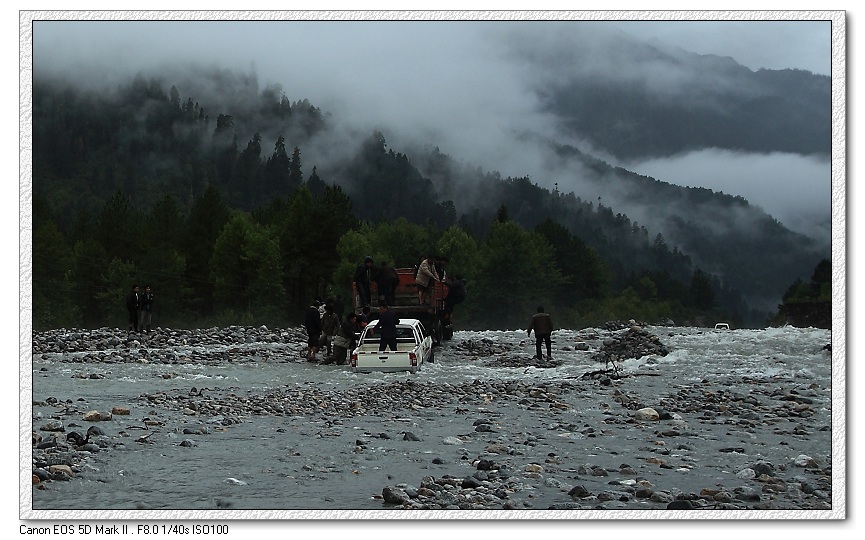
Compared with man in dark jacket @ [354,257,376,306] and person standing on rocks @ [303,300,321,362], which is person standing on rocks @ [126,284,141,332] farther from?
person standing on rocks @ [303,300,321,362]

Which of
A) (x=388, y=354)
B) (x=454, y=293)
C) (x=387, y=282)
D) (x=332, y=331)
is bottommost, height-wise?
(x=388, y=354)

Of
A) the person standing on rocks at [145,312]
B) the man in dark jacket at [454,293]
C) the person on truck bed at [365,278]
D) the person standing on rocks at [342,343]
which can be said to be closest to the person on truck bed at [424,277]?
the person on truck bed at [365,278]

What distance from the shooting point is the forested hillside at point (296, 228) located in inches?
776

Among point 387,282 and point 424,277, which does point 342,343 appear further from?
point 424,277

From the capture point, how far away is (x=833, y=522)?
10195 millimetres

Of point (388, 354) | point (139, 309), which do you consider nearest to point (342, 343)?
point (388, 354)

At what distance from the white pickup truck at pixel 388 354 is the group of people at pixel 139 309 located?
52.9ft

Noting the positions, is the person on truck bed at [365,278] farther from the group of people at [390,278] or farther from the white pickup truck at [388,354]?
the white pickup truck at [388,354]

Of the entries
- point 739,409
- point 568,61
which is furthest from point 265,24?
point 739,409

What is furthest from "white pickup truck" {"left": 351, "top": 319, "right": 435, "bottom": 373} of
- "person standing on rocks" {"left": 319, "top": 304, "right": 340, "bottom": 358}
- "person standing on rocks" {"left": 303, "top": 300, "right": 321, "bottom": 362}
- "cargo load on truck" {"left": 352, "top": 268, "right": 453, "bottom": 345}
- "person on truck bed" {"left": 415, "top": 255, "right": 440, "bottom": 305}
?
"person on truck bed" {"left": 415, "top": 255, "right": 440, "bottom": 305}

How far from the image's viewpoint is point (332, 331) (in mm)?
27016

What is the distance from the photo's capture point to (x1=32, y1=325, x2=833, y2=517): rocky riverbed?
10.4m

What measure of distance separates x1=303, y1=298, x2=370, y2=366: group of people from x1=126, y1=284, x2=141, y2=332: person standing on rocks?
1243cm

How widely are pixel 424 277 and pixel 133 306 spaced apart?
14129mm
